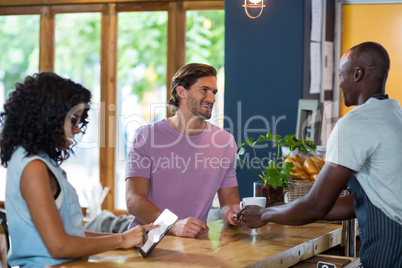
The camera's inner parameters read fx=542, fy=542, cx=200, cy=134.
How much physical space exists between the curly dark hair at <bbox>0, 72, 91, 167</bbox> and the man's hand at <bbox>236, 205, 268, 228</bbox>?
3.02ft

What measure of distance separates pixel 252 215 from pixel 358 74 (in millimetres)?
745

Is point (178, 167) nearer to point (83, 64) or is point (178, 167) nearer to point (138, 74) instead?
point (138, 74)

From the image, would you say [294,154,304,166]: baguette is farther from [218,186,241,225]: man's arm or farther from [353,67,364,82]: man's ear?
[353,67,364,82]: man's ear

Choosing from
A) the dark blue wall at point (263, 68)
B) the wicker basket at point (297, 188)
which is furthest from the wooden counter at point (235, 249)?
the dark blue wall at point (263, 68)

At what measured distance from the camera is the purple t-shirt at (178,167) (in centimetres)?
273

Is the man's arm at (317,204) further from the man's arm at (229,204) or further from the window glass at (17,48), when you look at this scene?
the window glass at (17,48)

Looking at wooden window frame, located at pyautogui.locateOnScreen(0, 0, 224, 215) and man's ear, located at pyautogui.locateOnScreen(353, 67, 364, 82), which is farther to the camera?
wooden window frame, located at pyautogui.locateOnScreen(0, 0, 224, 215)

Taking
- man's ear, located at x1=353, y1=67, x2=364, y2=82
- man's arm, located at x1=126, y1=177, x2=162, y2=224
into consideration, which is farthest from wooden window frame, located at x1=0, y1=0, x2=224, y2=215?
man's ear, located at x1=353, y1=67, x2=364, y2=82

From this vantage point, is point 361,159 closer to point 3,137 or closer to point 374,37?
point 3,137

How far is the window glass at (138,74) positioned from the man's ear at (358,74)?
373 centimetres

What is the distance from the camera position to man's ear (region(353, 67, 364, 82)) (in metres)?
1.94

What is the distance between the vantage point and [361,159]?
1817 mm

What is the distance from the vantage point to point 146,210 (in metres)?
2.54

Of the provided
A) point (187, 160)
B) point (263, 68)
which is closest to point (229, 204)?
point (187, 160)
